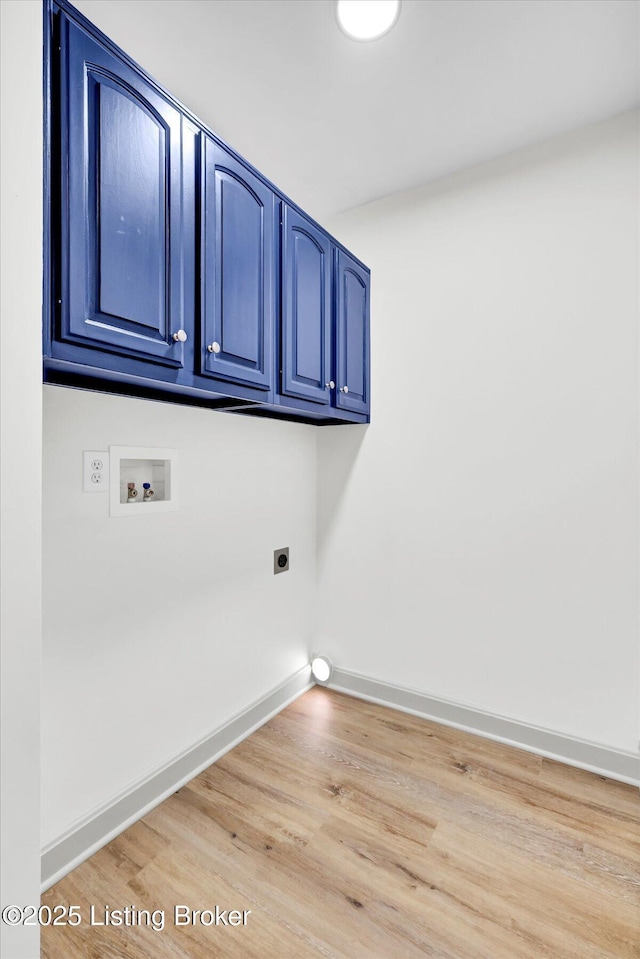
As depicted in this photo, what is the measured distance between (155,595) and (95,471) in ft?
1.61

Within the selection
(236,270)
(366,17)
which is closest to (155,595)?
(236,270)

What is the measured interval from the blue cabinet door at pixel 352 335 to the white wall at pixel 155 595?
37cm

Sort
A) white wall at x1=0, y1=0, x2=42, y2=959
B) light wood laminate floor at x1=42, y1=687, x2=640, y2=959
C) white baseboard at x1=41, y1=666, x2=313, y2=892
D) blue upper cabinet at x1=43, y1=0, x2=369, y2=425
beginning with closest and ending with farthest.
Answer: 1. white wall at x1=0, y1=0, x2=42, y2=959
2. blue upper cabinet at x1=43, y1=0, x2=369, y2=425
3. light wood laminate floor at x1=42, y1=687, x2=640, y2=959
4. white baseboard at x1=41, y1=666, x2=313, y2=892

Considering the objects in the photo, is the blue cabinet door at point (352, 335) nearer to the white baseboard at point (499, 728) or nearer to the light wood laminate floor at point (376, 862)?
the white baseboard at point (499, 728)

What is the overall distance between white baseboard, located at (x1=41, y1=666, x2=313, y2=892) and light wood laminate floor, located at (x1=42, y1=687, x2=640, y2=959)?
0.03m

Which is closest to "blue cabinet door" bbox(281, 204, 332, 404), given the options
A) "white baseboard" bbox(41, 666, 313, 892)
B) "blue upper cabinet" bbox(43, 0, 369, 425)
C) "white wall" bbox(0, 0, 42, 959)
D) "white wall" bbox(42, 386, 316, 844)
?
"blue upper cabinet" bbox(43, 0, 369, 425)

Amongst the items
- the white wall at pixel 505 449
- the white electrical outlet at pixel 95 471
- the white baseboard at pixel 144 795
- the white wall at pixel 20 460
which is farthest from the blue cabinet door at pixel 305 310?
the white baseboard at pixel 144 795

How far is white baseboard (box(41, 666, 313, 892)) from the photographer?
130cm

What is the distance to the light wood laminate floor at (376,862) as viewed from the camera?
1146 millimetres

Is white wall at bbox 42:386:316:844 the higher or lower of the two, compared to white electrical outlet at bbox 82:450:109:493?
lower

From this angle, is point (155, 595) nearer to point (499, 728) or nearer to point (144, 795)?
point (144, 795)

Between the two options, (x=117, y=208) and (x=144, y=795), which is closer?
(x=117, y=208)

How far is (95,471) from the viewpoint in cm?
140

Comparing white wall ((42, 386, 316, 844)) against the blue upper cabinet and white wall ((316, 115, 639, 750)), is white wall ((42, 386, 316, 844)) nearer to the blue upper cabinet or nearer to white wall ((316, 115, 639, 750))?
the blue upper cabinet
